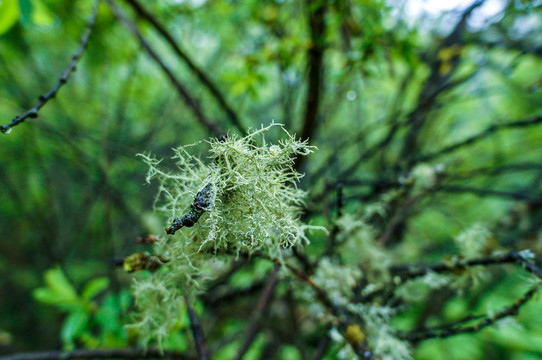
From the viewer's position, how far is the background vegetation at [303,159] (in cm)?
100

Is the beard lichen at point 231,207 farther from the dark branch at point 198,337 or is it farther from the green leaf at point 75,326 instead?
the green leaf at point 75,326

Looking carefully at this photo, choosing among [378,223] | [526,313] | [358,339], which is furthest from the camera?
[526,313]

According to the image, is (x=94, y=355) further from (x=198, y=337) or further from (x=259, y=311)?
(x=259, y=311)

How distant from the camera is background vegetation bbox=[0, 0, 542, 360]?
3.27 ft

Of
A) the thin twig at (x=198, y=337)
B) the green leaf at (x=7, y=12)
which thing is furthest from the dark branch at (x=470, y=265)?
the green leaf at (x=7, y=12)

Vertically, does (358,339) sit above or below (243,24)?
below

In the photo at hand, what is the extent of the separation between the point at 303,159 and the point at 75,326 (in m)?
1.05

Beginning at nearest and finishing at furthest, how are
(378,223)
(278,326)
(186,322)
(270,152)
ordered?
(270,152) → (186,322) → (378,223) → (278,326)

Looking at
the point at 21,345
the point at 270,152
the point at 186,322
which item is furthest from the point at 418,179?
the point at 21,345

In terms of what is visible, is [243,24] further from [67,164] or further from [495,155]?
[495,155]

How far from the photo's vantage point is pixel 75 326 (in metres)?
1.01

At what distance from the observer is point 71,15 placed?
164 cm

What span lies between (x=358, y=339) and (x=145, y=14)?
123 cm

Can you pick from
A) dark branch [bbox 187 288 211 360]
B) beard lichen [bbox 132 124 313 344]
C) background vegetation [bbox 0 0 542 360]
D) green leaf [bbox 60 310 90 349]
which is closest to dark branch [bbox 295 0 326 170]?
background vegetation [bbox 0 0 542 360]
